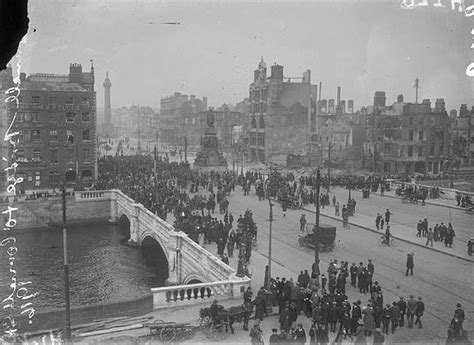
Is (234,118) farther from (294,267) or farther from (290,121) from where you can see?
(294,267)

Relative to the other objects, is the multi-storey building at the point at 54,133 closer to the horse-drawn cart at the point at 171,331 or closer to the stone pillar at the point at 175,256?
the stone pillar at the point at 175,256

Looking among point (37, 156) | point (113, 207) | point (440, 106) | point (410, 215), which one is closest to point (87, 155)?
point (37, 156)

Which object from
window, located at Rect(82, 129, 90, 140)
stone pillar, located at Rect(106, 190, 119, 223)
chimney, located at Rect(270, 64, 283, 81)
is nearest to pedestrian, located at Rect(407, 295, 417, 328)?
stone pillar, located at Rect(106, 190, 119, 223)

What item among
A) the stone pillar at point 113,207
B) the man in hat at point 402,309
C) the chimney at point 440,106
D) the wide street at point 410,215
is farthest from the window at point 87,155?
the man in hat at point 402,309

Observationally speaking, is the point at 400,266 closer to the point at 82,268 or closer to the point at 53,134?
the point at 82,268

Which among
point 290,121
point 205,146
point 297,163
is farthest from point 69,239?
point 290,121

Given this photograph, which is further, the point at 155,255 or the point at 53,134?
the point at 53,134
